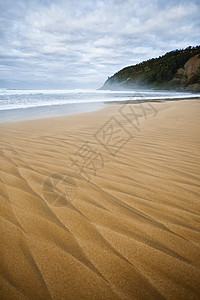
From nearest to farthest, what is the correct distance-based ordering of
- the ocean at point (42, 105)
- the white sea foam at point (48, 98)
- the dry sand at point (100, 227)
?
the dry sand at point (100, 227) → the ocean at point (42, 105) → the white sea foam at point (48, 98)

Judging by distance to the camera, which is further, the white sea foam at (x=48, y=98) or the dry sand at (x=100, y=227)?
the white sea foam at (x=48, y=98)

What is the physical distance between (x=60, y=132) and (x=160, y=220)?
318 cm

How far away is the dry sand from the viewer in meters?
0.85

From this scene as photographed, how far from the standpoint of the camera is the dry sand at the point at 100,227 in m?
0.85

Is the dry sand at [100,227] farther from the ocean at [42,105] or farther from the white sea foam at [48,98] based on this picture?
the white sea foam at [48,98]

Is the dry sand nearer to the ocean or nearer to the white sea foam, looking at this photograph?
the ocean

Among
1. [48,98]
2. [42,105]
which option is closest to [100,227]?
[42,105]

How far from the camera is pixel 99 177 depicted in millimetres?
1892

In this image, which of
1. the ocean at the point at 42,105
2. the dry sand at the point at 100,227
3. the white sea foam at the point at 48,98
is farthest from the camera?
the white sea foam at the point at 48,98

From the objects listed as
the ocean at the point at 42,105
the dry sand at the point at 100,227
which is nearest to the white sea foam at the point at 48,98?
the ocean at the point at 42,105

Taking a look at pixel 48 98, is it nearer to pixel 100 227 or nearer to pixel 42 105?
pixel 42 105

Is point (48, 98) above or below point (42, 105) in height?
above

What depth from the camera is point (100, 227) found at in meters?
1.19

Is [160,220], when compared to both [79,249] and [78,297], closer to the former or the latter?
[79,249]
